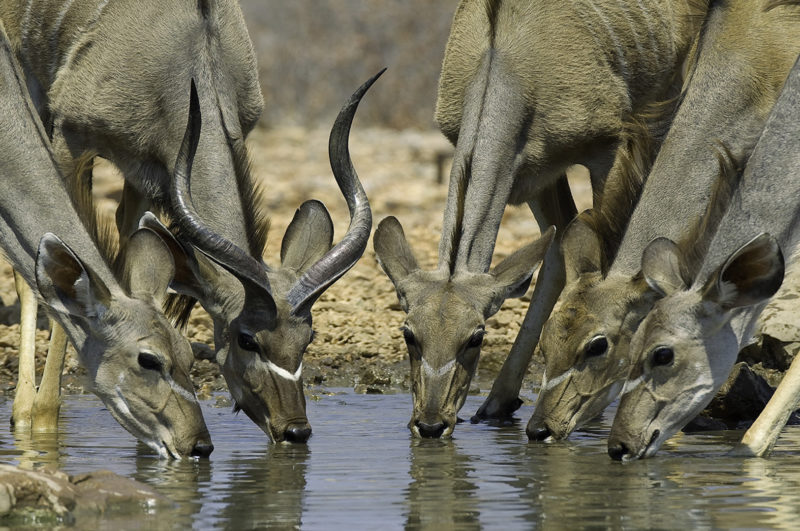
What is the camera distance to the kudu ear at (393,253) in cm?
841

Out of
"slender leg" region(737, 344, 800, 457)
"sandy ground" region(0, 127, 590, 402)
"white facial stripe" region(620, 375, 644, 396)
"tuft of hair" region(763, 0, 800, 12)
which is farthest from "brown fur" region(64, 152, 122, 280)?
"tuft of hair" region(763, 0, 800, 12)

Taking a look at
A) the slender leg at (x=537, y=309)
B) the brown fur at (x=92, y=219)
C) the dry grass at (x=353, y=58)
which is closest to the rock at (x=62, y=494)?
the brown fur at (x=92, y=219)

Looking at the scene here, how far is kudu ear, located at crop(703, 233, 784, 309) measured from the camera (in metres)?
6.74

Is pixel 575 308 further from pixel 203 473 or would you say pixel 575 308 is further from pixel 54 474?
pixel 54 474

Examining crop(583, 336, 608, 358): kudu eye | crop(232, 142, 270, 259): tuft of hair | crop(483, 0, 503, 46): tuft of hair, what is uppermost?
crop(483, 0, 503, 46): tuft of hair

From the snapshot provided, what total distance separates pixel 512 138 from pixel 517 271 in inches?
38.2

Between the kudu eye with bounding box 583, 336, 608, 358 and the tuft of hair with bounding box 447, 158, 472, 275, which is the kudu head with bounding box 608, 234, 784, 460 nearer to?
the kudu eye with bounding box 583, 336, 608, 358

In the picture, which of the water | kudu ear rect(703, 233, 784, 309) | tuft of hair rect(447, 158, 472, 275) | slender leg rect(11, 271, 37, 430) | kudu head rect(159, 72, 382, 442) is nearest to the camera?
the water

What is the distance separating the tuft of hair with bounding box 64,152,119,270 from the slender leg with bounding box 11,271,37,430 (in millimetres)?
962

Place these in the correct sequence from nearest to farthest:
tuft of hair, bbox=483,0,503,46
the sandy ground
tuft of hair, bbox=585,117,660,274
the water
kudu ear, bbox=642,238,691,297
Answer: the water, kudu ear, bbox=642,238,691,297, tuft of hair, bbox=585,117,660,274, tuft of hair, bbox=483,0,503,46, the sandy ground

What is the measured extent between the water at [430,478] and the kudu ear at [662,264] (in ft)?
2.71

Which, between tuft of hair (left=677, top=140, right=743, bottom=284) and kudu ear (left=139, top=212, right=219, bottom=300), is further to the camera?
kudu ear (left=139, top=212, right=219, bottom=300)

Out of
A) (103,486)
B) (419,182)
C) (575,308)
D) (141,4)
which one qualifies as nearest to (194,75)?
(141,4)

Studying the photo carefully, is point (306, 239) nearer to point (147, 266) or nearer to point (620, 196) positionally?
point (147, 266)
